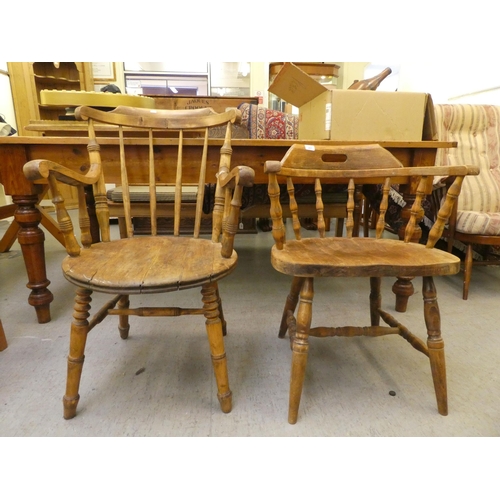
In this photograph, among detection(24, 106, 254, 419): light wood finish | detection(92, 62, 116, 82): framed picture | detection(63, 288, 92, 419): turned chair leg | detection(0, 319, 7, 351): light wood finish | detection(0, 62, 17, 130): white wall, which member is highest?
detection(92, 62, 116, 82): framed picture

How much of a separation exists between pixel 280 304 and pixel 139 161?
3.22 ft

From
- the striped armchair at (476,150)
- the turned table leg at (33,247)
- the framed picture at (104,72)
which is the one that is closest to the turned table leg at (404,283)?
the striped armchair at (476,150)

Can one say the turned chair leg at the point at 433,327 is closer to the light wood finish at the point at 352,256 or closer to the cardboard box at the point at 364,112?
the light wood finish at the point at 352,256

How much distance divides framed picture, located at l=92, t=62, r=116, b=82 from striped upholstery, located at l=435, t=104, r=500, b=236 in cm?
422

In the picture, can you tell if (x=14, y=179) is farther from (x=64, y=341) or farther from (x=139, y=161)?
(x=64, y=341)

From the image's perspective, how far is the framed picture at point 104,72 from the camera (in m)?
4.55

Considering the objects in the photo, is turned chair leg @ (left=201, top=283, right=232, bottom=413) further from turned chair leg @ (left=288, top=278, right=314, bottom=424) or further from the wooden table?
the wooden table

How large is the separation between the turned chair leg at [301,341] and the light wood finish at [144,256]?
0.20 m

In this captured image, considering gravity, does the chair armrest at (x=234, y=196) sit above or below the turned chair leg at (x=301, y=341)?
above

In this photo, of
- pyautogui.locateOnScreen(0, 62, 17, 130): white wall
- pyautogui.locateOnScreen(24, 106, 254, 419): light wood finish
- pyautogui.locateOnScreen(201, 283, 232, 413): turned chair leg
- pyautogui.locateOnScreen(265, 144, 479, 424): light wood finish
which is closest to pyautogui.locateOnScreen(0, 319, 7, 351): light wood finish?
pyautogui.locateOnScreen(24, 106, 254, 419): light wood finish

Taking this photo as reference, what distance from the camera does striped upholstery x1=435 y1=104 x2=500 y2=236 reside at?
2.13 meters

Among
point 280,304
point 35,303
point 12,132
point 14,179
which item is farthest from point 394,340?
point 12,132

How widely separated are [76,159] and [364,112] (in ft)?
4.10

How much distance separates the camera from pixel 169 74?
4.67 meters
